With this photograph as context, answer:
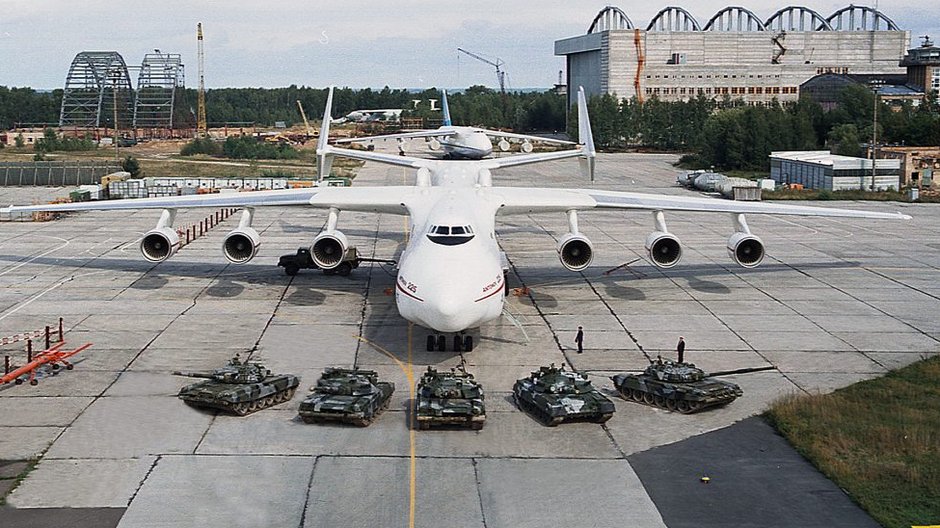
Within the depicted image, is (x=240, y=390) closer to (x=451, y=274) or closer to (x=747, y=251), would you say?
(x=451, y=274)

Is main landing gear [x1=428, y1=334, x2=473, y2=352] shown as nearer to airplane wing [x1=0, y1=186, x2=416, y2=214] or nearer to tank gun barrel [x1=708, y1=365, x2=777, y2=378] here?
tank gun barrel [x1=708, y1=365, x2=777, y2=378]

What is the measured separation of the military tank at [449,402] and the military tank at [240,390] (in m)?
3.33

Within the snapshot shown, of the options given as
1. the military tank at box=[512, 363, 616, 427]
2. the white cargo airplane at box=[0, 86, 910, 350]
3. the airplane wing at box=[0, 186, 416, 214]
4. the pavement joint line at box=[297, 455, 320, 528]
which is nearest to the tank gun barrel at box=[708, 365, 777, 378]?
the military tank at box=[512, 363, 616, 427]

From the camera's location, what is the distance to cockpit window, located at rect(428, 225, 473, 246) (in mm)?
27278

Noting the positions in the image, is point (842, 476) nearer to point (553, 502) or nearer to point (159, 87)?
point (553, 502)

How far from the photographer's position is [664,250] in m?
34.4

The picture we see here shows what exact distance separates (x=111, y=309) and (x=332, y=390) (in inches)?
558

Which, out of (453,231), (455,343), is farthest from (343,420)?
(453,231)

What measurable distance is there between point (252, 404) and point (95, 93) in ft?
486

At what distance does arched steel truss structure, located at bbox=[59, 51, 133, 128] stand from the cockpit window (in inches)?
5111

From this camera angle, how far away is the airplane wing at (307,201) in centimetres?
3441

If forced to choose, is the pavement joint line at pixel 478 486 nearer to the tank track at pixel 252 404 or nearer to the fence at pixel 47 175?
the tank track at pixel 252 404

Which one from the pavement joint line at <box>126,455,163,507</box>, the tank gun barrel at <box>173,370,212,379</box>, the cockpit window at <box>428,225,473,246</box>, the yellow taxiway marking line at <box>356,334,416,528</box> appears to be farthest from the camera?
the cockpit window at <box>428,225,473,246</box>

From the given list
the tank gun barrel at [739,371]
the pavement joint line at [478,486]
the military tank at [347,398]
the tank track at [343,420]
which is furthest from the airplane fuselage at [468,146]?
the pavement joint line at [478,486]
